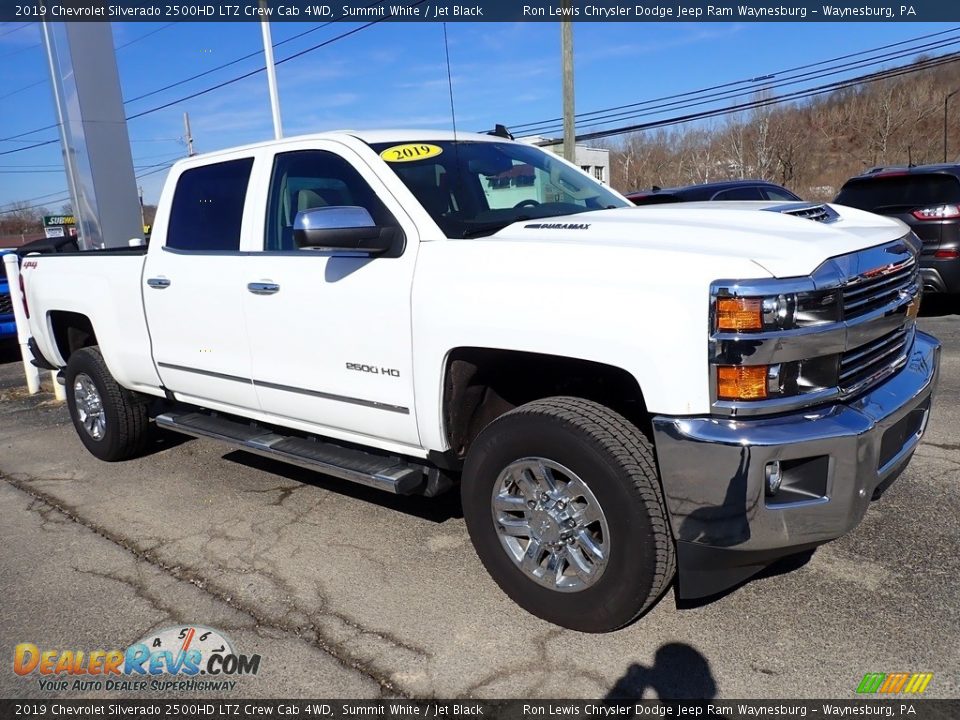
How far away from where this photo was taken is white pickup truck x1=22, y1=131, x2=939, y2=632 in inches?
97.1

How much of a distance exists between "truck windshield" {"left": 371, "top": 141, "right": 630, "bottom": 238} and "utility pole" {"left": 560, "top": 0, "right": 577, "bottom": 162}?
12023 mm

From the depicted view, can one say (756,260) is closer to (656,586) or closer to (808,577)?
(656,586)

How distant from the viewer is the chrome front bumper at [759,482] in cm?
241

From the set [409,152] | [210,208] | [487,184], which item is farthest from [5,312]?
[487,184]

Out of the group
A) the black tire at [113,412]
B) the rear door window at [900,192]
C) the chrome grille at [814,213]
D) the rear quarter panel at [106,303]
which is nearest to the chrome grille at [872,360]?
the chrome grille at [814,213]

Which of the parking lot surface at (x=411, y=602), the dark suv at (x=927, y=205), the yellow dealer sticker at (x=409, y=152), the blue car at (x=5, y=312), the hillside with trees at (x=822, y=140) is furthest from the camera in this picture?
the hillside with trees at (x=822, y=140)

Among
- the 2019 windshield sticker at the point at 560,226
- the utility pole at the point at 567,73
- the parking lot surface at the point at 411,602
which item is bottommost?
the parking lot surface at the point at 411,602

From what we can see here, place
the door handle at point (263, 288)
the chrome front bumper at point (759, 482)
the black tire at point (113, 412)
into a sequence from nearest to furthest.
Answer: the chrome front bumper at point (759, 482) → the door handle at point (263, 288) → the black tire at point (113, 412)

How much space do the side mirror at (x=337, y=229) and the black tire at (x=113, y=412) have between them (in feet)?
9.26

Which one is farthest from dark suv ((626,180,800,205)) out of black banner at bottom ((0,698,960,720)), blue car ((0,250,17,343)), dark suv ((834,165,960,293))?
blue car ((0,250,17,343))

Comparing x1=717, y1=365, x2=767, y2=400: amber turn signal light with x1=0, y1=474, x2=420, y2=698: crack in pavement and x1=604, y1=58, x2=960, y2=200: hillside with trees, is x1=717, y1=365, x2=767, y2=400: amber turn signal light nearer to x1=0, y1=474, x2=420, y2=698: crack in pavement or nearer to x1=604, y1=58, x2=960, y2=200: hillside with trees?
x1=0, y1=474, x2=420, y2=698: crack in pavement

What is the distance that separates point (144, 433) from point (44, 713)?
2.92 m

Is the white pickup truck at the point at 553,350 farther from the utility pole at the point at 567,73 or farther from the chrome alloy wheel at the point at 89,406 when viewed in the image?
the utility pole at the point at 567,73

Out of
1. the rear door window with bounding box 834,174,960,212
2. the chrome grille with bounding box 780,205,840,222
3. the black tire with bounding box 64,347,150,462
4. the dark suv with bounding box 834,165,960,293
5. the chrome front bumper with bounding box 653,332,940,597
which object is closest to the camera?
the chrome front bumper with bounding box 653,332,940,597
